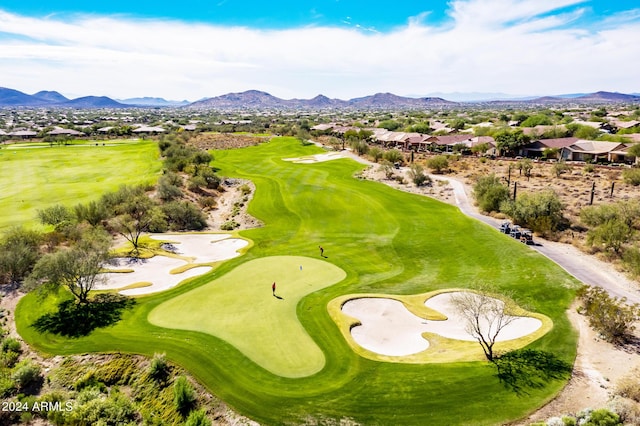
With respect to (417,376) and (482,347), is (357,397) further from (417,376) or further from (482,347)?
(482,347)

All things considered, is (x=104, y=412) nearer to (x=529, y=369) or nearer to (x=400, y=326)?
(x=400, y=326)

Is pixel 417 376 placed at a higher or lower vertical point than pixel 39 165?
lower

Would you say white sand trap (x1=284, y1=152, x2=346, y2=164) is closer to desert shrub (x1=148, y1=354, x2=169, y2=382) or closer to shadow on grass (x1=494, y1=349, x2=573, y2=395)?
desert shrub (x1=148, y1=354, x2=169, y2=382)

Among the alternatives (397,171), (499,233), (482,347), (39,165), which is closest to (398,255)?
(499,233)

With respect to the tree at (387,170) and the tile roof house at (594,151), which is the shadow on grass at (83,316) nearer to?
the tree at (387,170)

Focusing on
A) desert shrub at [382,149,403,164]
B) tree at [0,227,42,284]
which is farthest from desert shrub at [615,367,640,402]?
desert shrub at [382,149,403,164]
